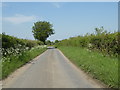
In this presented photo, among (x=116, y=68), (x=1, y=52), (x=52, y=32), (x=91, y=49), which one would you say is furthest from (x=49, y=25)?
(x=116, y=68)

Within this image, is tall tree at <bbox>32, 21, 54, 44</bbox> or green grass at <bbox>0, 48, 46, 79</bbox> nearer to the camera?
green grass at <bbox>0, 48, 46, 79</bbox>

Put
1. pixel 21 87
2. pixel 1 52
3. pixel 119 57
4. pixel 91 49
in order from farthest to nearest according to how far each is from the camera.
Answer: pixel 91 49 → pixel 1 52 → pixel 119 57 → pixel 21 87

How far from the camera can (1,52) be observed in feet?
56.9

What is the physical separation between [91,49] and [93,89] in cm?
1728

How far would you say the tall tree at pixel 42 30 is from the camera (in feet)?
331

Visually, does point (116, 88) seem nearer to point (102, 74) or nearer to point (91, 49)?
point (102, 74)

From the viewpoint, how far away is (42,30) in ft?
336

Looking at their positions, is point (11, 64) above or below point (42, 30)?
below

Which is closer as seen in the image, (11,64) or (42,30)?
(11,64)

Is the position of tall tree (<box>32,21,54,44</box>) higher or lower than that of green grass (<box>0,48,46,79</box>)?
higher

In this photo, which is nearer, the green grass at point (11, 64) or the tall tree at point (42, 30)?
the green grass at point (11, 64)

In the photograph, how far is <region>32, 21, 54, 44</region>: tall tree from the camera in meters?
101

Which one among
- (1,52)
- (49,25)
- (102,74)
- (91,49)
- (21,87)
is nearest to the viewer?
(21,87)

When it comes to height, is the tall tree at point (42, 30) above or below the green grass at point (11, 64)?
above
